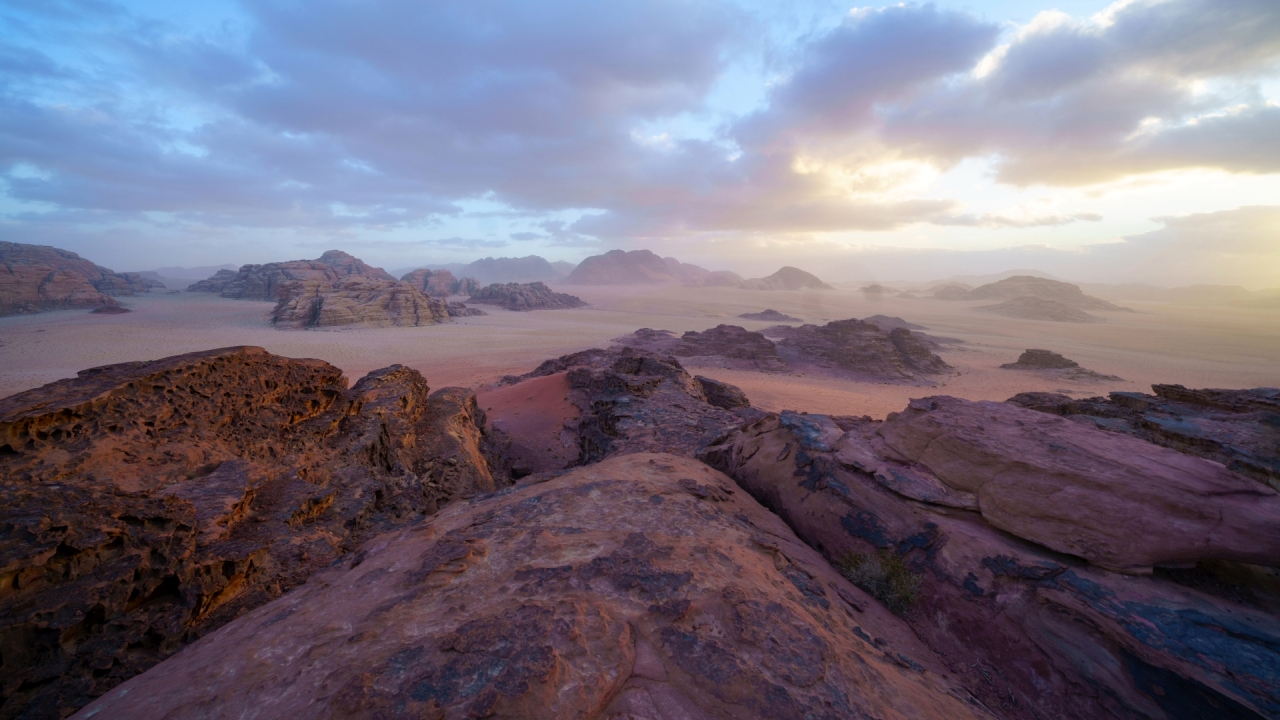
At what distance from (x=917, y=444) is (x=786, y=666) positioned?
4240 millimetres

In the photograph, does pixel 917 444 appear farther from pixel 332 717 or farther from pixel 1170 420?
pixel 332 717

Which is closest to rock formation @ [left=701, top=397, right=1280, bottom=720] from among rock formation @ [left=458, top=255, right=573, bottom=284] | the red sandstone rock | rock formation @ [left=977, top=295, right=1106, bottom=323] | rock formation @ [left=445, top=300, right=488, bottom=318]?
the red sandstone rock

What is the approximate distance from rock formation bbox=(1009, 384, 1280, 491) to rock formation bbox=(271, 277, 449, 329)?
4190 centimetres

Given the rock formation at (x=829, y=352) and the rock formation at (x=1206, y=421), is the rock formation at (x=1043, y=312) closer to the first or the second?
the rock formation at (x=829, y=352)

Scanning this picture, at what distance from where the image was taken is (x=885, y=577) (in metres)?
4.43

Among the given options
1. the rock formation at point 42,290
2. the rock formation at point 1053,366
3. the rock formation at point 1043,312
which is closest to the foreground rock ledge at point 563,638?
the rock formation at point 1053,366

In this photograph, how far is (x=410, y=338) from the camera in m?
32.1

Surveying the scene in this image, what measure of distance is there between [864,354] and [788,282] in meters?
112

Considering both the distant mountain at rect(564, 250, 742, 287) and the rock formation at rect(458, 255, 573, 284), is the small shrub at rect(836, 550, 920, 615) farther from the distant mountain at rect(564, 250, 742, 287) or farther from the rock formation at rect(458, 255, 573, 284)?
the rock formation at rect(458, 255, 573, 284)

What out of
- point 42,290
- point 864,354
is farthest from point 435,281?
point 864,354

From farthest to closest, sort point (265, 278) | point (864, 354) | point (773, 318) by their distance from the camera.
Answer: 1. point (265, 278)
2. point (773, 318)
3. point (864, 354)

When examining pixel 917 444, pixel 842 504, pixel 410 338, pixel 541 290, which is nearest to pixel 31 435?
pixel 842 504

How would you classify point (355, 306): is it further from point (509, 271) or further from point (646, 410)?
point (509, 271)

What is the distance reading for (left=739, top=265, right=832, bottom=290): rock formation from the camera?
126 meters
